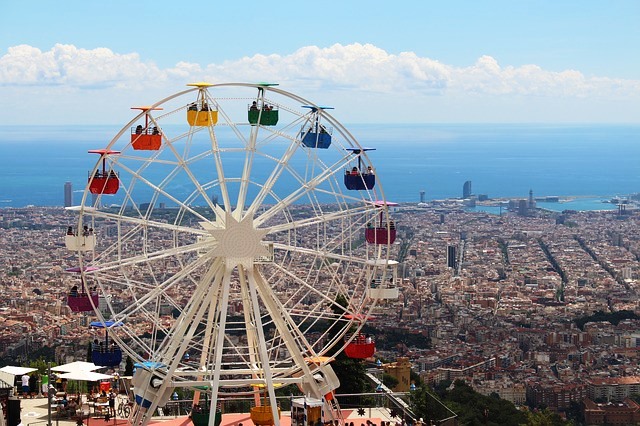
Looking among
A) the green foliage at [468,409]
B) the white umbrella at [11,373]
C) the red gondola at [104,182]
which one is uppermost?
the red gondola at [104,182]

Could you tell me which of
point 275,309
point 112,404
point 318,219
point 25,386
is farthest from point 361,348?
point 25,386

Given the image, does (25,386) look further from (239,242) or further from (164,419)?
(239,242)

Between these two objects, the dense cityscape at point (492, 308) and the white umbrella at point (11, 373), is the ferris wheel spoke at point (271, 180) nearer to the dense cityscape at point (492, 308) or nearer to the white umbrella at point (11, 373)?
the white umbrella at point (11, 373)

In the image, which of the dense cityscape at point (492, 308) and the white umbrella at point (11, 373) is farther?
the dense cityscape at point (492, 308)

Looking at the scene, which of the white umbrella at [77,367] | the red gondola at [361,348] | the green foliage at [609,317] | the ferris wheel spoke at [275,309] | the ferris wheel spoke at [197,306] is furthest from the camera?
the green foliage at [609,317]

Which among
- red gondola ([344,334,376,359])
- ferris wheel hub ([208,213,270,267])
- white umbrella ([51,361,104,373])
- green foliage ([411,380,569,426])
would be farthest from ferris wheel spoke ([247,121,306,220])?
green foliage ([411,380,569,426])

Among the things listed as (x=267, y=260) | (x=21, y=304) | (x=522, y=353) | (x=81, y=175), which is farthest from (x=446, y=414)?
(x=81, y=175)

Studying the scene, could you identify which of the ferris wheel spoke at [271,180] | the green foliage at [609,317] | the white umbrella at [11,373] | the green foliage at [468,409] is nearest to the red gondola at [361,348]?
the green foliage at [468,409]
